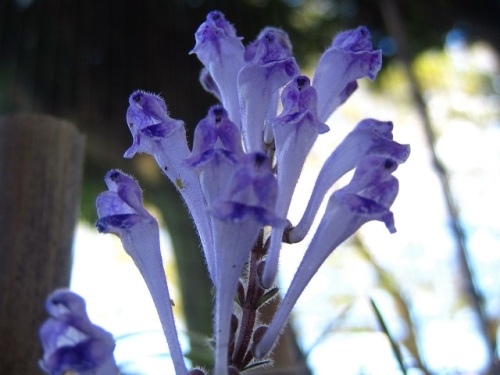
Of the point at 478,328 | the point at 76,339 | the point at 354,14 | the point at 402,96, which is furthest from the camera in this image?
the point at 402,96

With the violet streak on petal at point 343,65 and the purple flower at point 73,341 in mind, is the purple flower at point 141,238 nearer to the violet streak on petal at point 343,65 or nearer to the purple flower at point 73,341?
the purple flower at point 73,341

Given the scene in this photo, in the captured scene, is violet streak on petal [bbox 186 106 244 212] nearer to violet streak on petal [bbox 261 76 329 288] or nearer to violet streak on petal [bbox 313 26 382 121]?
violet streak on petal [bbox 261 76 329 288]

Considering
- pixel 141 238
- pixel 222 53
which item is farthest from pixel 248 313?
pixel 222 53

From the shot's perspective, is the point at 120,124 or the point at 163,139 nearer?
the point at 163,139

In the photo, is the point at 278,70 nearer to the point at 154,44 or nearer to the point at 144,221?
the point at 144,221

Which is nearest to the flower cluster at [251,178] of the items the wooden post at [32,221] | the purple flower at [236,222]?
the purple flower at [236,222]

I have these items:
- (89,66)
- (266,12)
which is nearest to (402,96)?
(266,12)

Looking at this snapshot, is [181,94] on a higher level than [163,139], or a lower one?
higher
